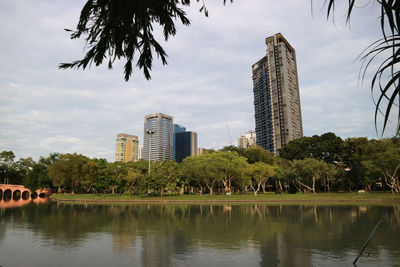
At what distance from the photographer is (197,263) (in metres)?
8.62

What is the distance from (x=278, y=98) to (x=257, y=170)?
69.0 metres

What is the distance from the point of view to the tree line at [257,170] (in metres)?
46.8

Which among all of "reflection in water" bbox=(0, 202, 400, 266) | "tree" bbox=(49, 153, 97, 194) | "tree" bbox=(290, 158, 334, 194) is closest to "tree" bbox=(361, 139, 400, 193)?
→ "tree" bbox=(290, 158, 334, 194)

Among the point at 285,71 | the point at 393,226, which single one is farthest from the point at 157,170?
the point at 285,71

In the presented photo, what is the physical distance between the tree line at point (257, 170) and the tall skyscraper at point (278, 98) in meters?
38.5

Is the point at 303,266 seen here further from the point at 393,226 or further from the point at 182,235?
the point at 393,226

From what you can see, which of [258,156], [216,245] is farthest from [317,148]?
[216,245]

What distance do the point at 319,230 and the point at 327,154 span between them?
5592 cm

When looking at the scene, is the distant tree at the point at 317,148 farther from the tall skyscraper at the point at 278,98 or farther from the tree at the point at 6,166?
the tree at the point at 6,166

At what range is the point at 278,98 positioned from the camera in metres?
111

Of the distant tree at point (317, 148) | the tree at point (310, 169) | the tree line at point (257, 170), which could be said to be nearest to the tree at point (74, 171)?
the tree line at point (257, 170)

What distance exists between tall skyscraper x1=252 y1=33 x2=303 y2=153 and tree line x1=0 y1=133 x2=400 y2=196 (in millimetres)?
38459

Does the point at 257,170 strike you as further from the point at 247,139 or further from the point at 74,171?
the point at 247,139

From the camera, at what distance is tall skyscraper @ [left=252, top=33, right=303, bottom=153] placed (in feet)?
355
